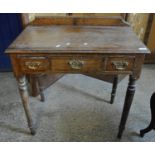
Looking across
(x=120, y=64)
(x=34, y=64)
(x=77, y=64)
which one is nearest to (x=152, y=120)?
(x=120, y=64)

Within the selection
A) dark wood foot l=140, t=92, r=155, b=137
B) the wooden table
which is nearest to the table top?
the wooden table

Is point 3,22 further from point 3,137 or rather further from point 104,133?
point 104,133

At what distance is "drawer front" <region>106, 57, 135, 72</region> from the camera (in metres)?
1.00

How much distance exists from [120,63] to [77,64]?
0.25m

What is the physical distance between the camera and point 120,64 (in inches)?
40.1

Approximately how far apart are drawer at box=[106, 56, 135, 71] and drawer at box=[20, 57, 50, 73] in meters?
0.36

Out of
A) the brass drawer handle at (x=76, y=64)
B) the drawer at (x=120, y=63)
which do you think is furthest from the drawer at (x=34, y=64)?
the drawer at (x=120, y=63)

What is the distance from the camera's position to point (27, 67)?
1.04 meters

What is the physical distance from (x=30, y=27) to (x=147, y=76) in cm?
157

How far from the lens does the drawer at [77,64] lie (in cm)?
101

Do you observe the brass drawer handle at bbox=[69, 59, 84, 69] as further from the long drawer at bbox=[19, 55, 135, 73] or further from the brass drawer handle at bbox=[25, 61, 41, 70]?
the brass drawer handle at bbox=[25, 61, 41, 70]

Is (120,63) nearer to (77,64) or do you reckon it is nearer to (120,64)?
(120,64)

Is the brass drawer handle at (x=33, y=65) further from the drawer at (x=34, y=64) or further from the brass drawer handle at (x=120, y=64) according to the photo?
the brass drawer handle at (x=120, y=64)

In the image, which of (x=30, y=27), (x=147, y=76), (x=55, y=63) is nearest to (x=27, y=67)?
(x=55, y=63)
